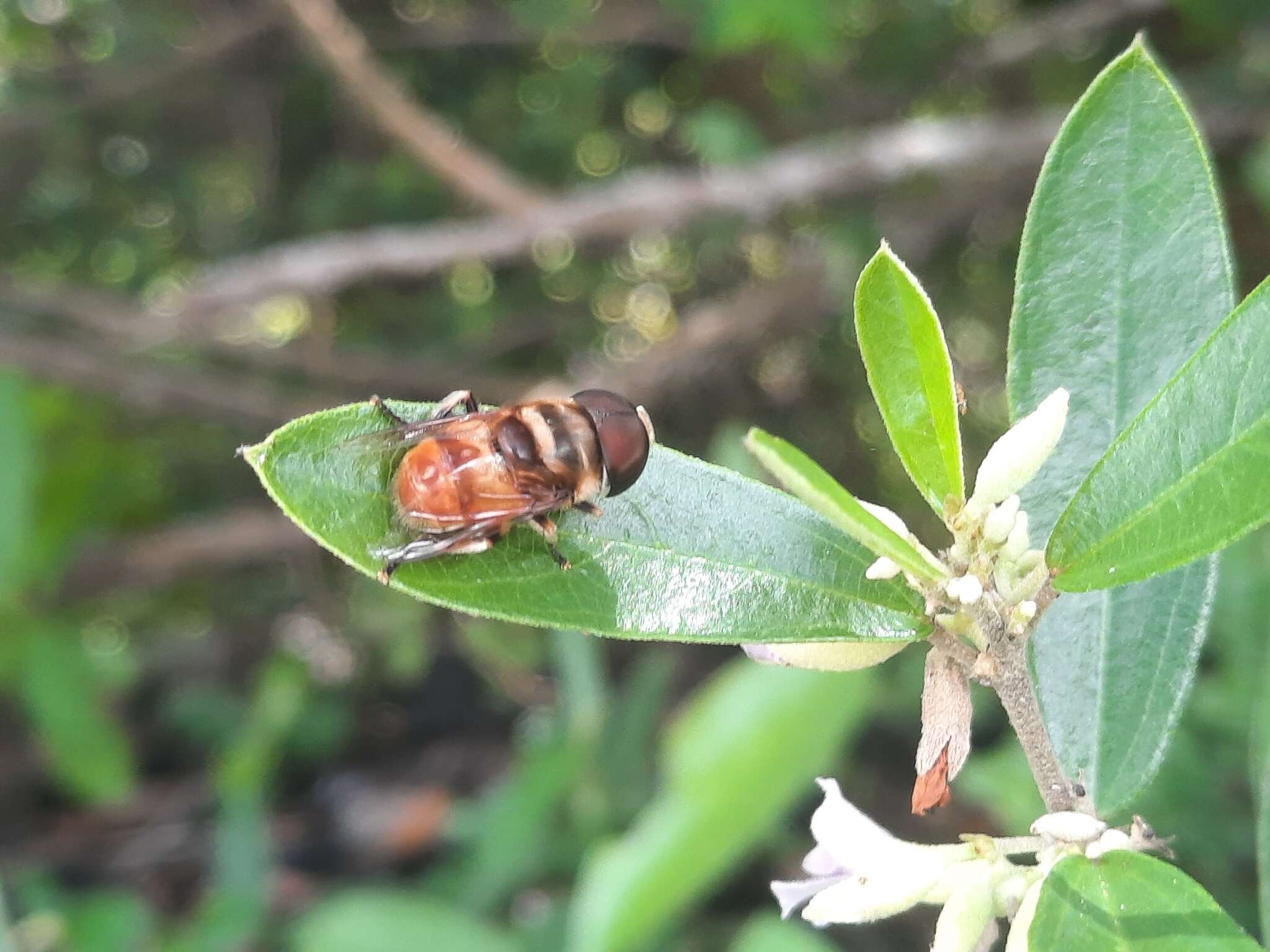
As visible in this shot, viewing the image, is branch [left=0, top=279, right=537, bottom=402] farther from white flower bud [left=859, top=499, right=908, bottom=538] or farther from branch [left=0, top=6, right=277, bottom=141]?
white flower bud [left=859, top=499, right=908, bottom=538]

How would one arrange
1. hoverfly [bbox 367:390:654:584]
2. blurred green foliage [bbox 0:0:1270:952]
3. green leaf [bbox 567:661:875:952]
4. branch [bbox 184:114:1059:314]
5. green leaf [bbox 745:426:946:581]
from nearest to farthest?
green leaf [bbox 745:426:946:581] < hoverfly [bbox 367:390:654:584] < green leaf [bbox 567:661:875:952] < branch [bbox 184:114:1059:314] < blurred green foliage [bbox 0:0:1270:952]

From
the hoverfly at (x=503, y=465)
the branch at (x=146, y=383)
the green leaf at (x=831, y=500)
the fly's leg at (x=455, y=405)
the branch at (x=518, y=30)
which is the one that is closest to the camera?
the green leaf at (x=831, y=500)

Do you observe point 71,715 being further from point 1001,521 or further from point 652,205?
point 1001,521

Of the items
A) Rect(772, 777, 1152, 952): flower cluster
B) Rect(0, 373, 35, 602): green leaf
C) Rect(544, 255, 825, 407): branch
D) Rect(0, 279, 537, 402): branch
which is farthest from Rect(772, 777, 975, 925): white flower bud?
Rect(0, 373, 35, 602): green leaf

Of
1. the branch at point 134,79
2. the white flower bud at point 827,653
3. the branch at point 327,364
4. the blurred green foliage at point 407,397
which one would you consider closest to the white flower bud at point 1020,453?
the white flower bud at point 827,653

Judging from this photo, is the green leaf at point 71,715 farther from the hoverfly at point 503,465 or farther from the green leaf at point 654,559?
the green leaf at point 654,559

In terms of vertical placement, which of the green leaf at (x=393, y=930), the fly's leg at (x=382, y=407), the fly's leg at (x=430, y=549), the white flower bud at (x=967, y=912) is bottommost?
the green leaf at (x=393, y=930)

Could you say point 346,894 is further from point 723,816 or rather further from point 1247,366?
point 1247,366
